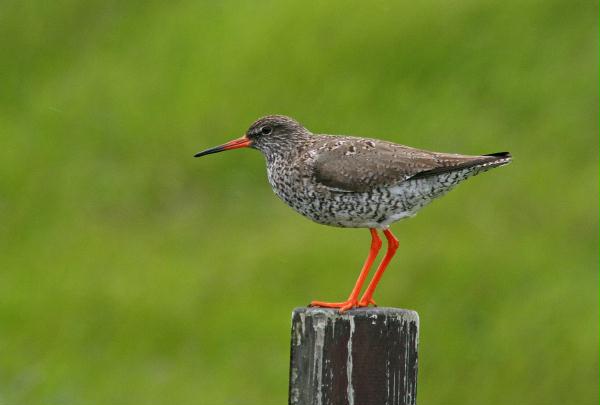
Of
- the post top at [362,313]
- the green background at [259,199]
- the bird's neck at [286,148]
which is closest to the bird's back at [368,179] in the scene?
the bird's neck at [286,148]

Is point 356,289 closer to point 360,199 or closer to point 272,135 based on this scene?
point 360,199

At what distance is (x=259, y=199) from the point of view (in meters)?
15.2

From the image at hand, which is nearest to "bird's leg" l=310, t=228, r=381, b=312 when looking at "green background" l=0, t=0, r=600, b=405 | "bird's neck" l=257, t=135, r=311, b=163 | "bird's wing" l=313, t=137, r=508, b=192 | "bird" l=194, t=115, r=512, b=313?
"bird" l=194, t=115, r=512, b=313

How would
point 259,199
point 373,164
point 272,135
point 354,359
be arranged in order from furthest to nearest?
point 259,199 < point 272,135 < point 373,164 < point 354,359

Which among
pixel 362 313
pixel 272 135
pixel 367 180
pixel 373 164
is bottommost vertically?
pixel 362 313

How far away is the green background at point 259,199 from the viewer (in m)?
12.4

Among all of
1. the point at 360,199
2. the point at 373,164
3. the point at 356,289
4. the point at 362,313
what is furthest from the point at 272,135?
the point at 362,313

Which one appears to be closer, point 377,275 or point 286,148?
point 377,275

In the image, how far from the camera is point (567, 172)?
1473 cm

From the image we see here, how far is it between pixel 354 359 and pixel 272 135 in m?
3.10

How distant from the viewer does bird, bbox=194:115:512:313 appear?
285 inches

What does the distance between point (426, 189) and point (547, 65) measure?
9.51 m

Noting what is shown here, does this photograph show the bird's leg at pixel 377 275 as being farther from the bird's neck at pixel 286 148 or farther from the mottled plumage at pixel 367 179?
the bird's neck at pixel 286 148

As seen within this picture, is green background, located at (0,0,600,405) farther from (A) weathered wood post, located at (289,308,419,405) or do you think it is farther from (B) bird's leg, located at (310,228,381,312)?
(A) weathered wood post, located at (289,308,419,405)
